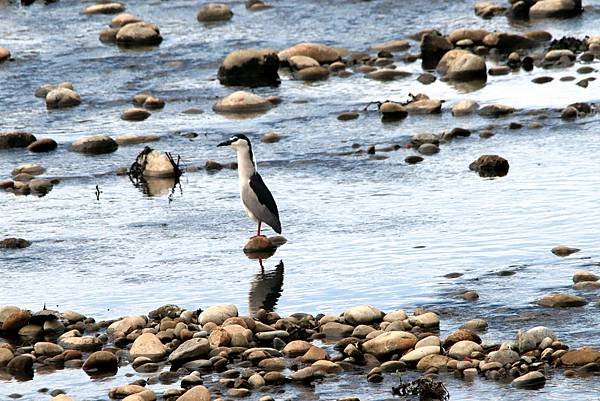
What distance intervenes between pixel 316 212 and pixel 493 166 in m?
2.32

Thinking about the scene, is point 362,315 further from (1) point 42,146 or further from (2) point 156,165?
(1) point 42,146

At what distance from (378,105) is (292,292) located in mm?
8136

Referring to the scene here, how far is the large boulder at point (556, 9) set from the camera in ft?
85.0

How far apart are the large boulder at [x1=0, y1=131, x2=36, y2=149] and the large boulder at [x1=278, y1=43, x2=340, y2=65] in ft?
18.8

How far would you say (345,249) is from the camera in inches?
536

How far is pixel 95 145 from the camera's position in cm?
1889

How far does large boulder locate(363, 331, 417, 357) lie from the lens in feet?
34.3

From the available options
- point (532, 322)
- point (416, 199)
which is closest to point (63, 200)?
point (416, 199)

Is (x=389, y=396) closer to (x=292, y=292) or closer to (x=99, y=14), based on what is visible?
(x=292, y=292)

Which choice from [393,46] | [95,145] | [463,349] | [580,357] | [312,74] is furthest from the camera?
[393,46]

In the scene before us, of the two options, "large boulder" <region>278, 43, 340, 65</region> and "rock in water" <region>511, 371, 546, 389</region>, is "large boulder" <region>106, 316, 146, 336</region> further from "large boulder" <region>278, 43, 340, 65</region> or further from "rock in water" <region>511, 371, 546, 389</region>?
"large boulder" <region>278, 43, 340, 65</region>

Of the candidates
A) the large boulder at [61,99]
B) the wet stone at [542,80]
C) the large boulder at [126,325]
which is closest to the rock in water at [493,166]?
the wet stone at [542,80]

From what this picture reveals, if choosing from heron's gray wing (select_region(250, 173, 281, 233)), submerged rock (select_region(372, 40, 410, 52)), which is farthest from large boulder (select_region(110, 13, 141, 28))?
heron's gray wing (select_region(250, 173, 281, 233))

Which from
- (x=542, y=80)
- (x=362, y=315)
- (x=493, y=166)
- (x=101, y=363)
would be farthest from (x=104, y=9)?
(x=101, y=363)
